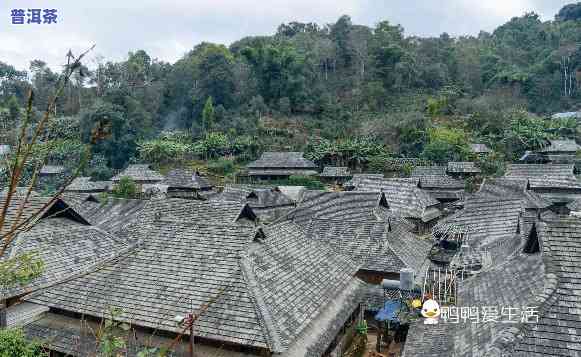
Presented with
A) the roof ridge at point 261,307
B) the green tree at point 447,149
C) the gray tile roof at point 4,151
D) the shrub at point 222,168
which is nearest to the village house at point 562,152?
the green tree at point 447,149

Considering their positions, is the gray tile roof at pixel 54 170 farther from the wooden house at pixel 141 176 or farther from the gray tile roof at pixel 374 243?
the gray tile roof at pixel 374 243

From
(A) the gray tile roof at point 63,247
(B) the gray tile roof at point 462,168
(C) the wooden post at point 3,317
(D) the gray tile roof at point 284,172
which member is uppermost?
(B) the gray tile roof at point 462,168

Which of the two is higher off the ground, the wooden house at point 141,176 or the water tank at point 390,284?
the wooden house at point 141,176

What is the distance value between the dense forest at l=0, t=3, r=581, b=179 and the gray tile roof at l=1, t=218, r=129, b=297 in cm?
4445

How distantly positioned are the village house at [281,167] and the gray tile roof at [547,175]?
26302 millimetres

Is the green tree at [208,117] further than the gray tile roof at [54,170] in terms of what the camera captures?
Yes

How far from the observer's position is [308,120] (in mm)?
72312

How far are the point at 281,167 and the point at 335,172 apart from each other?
705cm

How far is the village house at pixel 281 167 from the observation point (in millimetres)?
53781

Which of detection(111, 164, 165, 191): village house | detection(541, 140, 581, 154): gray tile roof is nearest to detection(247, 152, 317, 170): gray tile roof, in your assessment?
detection(111, 164, 165, 191): village house

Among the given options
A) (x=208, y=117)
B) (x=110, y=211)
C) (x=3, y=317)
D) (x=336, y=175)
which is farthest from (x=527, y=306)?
(x=208, y=117)

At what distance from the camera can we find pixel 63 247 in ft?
41.5

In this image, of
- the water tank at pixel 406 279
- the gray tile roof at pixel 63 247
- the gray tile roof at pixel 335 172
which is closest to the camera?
the gray tile roof at pixel 63 247

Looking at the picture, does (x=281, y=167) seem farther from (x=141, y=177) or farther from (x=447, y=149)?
(x=447, y=149)
